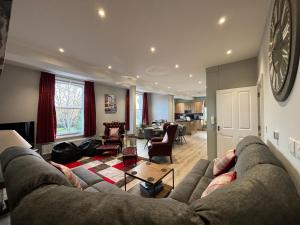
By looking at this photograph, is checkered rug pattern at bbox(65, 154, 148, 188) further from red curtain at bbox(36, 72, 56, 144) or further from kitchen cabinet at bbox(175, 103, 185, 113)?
kitchen cabinet at bbox(175, 103, 185, 113)

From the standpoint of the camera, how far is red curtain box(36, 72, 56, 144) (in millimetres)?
4090

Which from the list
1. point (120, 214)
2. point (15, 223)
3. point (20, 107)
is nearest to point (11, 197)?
point (15, 223)

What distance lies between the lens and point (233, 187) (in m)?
0.73

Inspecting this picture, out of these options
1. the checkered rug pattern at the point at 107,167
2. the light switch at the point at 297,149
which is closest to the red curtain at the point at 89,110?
the checkered rug pattern at the point at 107,167

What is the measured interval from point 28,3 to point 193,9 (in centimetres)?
214

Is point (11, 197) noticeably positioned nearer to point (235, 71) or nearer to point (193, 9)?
point (193, 9)

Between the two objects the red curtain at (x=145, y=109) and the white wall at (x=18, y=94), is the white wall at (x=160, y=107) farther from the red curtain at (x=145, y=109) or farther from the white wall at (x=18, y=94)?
the white wall at (x=18, y=94)

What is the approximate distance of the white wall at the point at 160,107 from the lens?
8.94 meters

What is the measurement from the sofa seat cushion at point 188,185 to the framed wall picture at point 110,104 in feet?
15.4

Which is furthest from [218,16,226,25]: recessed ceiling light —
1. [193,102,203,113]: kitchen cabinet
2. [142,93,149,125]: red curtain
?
[193,102,203,113]: kitchen cabinet

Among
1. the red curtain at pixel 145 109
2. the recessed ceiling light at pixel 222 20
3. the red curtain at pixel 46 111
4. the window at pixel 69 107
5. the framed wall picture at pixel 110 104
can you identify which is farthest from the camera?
the red curtain at pixel 145 109

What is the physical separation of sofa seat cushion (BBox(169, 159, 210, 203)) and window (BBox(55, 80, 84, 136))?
4.48m

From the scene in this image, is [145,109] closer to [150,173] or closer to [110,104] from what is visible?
[110,104]

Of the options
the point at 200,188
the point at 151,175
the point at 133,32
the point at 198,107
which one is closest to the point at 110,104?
the point at 133,32
